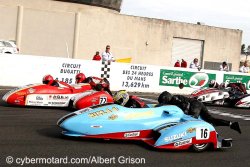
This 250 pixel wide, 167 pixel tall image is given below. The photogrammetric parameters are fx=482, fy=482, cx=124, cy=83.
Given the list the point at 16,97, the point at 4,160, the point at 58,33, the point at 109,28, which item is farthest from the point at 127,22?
the point at 4,160

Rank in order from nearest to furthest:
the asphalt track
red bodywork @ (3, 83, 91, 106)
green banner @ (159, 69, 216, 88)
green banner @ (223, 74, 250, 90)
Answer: the asphalt track
red bodywork @ (3, 83, 91, 106)
green banner @ (159, 69, 216, 88)
green banner @ (223, 74, 250, 90)

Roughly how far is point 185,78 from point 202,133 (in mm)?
12792

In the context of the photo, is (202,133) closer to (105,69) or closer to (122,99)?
(122,99)


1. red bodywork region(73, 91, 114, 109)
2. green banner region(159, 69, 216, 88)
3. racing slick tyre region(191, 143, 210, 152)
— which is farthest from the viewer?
green banner region(159, 69, 216, 88)

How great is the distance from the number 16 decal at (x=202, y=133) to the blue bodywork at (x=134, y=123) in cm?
2

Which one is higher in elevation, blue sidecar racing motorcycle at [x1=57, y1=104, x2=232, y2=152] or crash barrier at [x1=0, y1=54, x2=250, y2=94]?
crash barrier at [x1=0, y1=54, x2=250, y2=94]

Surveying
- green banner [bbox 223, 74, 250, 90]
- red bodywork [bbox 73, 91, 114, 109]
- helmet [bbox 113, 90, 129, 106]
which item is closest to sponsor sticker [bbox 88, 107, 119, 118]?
helmet [bbox 113, 90, 129, 106]

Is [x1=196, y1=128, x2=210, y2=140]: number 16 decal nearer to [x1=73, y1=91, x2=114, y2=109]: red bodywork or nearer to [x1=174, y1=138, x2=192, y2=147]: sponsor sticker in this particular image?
[x1=174, y1=138, x2=192, y2=147]: sponsor sticker

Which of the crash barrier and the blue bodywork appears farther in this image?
the crash barrier

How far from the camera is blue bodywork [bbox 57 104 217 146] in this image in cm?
760

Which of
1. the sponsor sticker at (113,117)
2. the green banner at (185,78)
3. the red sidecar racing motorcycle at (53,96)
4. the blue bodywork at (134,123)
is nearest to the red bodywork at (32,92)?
the red sidecar racing motorcycle at (53,96)

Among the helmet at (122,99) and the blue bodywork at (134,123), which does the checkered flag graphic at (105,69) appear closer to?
the helmet at (122,99)

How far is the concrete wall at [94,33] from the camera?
96.9ft

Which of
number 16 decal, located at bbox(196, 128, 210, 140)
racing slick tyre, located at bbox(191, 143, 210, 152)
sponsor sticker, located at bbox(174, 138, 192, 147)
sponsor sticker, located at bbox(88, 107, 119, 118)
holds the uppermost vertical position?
sponsor sticker, located at bbox(88, 107, 119, 118)
